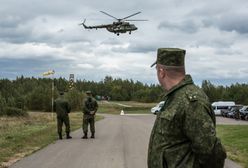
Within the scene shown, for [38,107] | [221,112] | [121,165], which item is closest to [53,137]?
[121,165]

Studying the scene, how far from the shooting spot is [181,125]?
412 centimetres

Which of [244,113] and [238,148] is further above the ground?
[244,113]

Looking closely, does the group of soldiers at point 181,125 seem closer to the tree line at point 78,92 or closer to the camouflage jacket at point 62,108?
the tree line at point 78,92

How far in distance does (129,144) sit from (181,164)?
14.3 m

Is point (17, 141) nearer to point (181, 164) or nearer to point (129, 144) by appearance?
point (129, 144)

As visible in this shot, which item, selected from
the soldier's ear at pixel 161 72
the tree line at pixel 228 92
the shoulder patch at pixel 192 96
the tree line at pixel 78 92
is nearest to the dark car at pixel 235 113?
the tree line at pixel 78 92

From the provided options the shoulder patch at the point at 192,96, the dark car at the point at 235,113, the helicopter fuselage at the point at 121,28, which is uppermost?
the helicopter fuselage at the point at 121,28

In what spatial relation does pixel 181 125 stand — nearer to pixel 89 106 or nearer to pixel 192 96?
pixel 192 96

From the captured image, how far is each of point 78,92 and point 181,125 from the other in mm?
70189

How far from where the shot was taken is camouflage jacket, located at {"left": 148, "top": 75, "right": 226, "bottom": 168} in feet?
13.1

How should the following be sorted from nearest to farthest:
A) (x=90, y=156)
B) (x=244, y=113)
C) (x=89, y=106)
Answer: (x=90, y=156) < (x=89, y=106) < (x=244, y=113)

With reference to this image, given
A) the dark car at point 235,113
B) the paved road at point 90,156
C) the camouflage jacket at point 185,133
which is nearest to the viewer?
the camouflage jacket at point 185,133

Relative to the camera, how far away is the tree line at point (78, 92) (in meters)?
55.7

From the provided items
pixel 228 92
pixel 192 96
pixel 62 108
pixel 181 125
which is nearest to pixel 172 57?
pixel 192 96
